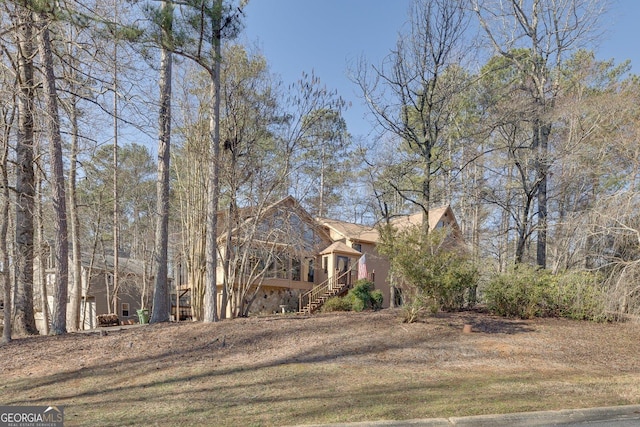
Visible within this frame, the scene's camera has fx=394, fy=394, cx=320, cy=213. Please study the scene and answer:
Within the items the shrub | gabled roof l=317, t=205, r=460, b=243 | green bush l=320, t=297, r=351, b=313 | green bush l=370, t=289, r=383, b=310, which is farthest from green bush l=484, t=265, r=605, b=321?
gabled roof l=317, t=205, r=460, b=243

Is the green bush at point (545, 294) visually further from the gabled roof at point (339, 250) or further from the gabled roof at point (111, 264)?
the gabled roof at point (111, 264)

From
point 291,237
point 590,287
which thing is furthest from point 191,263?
point 590,287

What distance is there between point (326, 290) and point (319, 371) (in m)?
14.0

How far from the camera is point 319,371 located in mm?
6410

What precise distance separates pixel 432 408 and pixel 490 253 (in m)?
17.2

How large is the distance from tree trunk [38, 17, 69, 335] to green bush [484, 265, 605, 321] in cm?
1109

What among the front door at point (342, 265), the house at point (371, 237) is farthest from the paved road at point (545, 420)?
the front door at point (342, 265)

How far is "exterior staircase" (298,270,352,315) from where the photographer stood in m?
19.5

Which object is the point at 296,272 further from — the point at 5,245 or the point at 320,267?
the point at 5,245

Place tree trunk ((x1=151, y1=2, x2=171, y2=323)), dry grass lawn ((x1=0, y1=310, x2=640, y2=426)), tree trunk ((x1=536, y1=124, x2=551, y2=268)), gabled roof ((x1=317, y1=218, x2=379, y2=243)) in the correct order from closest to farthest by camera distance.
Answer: dry grass lawn ((x1=0, y1=310, x2=640, y2=426)) < tree trunk ((x1=151, y1=2, x2=171, y2=323)) < tree trunk ((x1=536, y1=124, x2=551, y2=268)) < gabled roof ((x1=317, y1=218, x2=379, y2=243))

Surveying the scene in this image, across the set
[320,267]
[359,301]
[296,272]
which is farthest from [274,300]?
[359,301]

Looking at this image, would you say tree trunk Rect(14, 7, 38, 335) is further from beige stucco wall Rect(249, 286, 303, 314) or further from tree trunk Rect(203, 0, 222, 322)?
beige stucco wall Rect(249, 286, 303, 314)

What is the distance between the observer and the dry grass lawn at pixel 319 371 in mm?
4789

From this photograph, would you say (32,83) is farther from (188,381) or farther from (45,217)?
(188,381)
